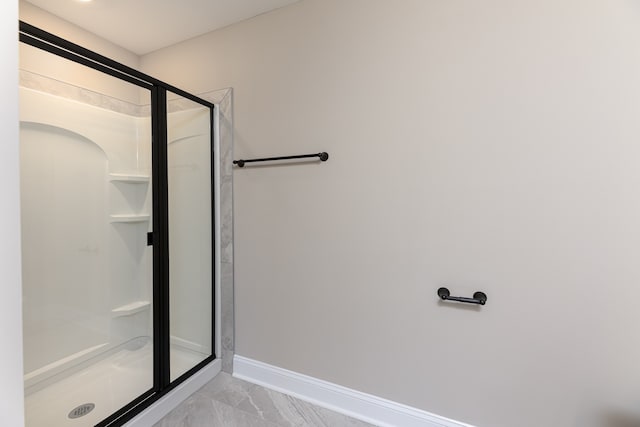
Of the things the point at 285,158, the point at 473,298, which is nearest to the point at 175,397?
the point at 285,158

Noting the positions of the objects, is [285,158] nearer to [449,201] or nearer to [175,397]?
[449,201]

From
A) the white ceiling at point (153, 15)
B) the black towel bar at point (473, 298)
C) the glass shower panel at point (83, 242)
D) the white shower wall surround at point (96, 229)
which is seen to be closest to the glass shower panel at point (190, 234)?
the white shower wall surround at point (96, 229)

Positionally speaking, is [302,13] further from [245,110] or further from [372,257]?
[372,257]

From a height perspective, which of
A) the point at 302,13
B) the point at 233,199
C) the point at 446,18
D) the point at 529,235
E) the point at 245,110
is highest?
the point at 302,13

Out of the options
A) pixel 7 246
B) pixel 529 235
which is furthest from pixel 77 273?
pixel 529 235

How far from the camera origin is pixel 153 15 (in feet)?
5.82

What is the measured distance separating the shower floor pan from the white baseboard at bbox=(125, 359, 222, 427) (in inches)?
3.8

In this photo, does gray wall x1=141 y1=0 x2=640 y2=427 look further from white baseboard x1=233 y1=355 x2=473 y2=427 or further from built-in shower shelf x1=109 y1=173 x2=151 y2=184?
built-in shower shelf x1=109 y1=173 x2=151 y2=184

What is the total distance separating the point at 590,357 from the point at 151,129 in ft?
7.76

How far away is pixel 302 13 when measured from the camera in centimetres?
163

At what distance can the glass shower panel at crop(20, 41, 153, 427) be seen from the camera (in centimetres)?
162

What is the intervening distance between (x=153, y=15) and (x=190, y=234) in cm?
140

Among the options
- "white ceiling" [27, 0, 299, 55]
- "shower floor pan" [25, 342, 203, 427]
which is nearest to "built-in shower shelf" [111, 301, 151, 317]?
"shower floor pan" [25, 342, 203, 427]

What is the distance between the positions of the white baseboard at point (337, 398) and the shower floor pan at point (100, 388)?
0.40m
